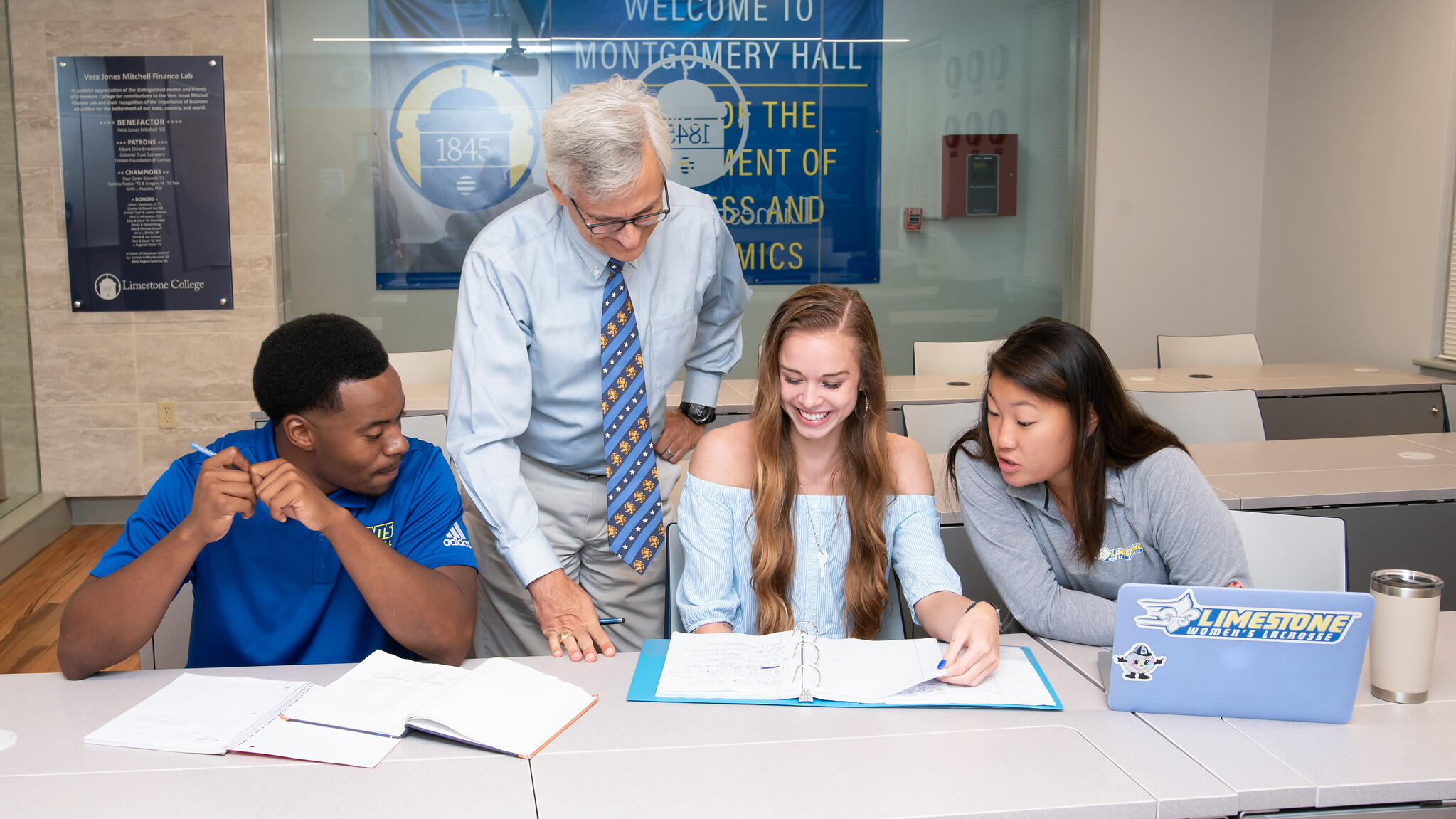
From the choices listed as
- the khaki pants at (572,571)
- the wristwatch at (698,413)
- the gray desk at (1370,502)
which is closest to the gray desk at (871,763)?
the khaki pants at (572,571)

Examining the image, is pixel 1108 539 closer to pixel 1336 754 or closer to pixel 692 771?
pixel 1336 754

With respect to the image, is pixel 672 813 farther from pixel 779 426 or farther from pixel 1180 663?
pixel 779 426

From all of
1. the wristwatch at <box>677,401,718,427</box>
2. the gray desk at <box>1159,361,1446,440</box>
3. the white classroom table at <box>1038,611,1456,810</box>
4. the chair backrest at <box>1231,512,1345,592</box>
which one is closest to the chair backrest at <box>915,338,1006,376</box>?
the gray desk at <box>1159,361,1446,440</box>

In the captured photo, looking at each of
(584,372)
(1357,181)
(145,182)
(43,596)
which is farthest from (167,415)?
(1357,181)

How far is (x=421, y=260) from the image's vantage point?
17.3 ft

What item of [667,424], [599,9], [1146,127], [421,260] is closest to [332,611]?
[667,424]

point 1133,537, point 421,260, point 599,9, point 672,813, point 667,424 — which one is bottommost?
point 672,813

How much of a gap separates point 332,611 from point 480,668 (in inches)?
11.8

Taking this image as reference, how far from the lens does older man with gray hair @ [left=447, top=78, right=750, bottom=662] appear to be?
1757 mm

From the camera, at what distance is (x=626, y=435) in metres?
2.01

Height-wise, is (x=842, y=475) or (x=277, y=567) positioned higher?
(x=842, y=475)

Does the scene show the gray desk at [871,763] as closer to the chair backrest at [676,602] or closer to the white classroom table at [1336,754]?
the white classroom table at [1336,754]

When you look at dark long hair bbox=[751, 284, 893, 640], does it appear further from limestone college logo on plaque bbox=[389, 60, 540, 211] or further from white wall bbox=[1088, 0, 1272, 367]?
white wall bbox=[1088, 0, 1272, 367]

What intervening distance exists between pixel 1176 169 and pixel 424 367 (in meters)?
3.97
